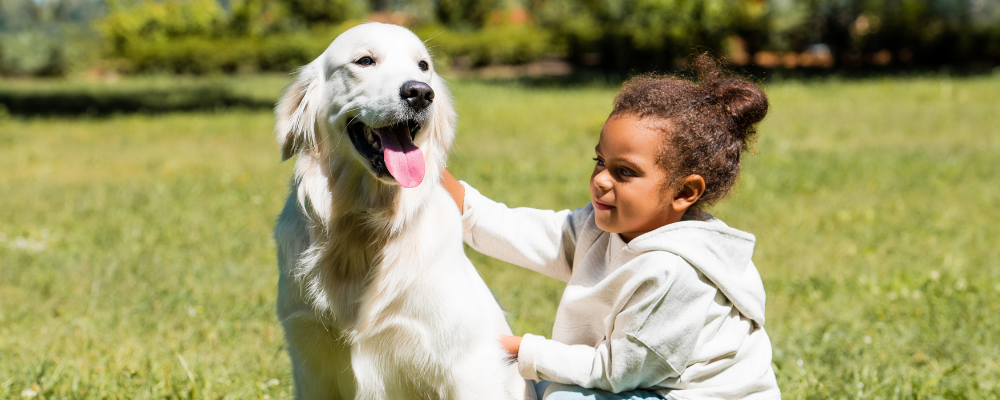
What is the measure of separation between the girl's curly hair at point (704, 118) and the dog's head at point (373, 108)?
0.59 metres

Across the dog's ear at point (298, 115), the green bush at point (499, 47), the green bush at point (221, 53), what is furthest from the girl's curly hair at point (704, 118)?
the green bush at point (499, 47)

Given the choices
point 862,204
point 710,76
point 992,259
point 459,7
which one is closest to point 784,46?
point 459,7

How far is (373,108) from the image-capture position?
2262mm

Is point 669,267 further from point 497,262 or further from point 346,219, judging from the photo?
point 497,262

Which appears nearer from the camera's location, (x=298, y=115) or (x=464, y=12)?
(x=298, y=115)

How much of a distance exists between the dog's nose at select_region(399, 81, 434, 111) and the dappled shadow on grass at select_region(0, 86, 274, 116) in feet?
40.2

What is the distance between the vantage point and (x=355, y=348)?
2268 millimetres

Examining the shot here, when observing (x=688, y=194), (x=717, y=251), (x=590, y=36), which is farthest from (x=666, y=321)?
(x=590, y=36)

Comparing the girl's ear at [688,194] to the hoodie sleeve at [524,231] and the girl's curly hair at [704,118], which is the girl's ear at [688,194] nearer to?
the girl's curly hair at [704,118]

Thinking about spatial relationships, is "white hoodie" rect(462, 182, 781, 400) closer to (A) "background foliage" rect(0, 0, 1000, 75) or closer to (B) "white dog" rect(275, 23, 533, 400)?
(B) "white dog" rect(275, 23, 533, 400)

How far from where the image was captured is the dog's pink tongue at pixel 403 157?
88.0 inches

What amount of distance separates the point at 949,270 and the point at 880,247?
65cm

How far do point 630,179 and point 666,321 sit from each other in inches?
15.9

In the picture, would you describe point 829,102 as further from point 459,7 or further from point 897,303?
point 459,7
